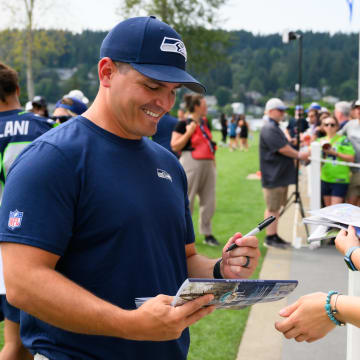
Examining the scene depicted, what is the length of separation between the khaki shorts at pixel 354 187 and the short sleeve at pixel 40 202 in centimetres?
663

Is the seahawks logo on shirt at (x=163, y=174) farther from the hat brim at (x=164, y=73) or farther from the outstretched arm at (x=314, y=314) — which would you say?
the outstretched arm at (x=314, y=314)

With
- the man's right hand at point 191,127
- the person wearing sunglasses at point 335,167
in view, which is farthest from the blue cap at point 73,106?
the person wearing sunglasses at point 335,167

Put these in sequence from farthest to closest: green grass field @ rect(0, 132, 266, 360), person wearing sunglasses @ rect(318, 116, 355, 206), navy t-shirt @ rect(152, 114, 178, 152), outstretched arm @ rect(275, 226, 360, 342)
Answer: person wearing sunglasses @ rect(318, 116, 355, 206), navy t-shirt @ rect(152, 114, 178, 152), green grass field @ rect(0, 132, 266, 360), outstretched arm @ rect(275, 226, 360, 342)

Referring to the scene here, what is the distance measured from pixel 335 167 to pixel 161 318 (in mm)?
6640

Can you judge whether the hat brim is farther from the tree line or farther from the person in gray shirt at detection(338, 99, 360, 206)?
the tree line

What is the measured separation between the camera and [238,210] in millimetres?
11297

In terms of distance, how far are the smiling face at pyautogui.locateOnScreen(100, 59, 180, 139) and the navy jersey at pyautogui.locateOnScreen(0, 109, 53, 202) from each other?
5.79ft

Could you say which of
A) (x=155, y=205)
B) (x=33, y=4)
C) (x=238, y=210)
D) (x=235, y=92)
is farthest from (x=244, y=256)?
(x=235, y=92)

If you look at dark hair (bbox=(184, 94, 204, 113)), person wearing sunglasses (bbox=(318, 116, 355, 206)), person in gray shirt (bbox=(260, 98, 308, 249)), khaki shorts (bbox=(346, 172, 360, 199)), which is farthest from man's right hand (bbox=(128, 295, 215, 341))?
khaki shorts (bbox=(346, 172, 360, 199))

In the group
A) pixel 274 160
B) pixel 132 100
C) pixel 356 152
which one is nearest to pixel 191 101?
pixel 274 160

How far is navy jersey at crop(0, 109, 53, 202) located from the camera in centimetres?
349

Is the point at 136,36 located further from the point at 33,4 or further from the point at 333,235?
the point at 33,4

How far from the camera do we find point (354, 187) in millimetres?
7742

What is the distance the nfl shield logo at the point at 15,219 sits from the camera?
161 cm
